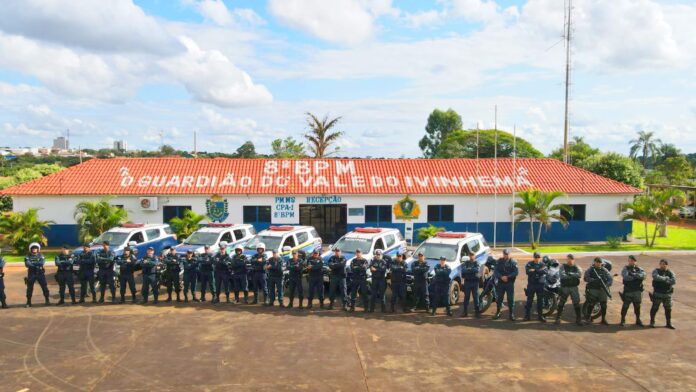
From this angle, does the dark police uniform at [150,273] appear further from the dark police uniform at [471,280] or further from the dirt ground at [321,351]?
the dark police uniform at [471,280]

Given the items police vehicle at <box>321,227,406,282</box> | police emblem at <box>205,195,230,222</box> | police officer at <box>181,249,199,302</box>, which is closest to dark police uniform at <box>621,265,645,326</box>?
police vehicle at <box>321,227,406,282</box>

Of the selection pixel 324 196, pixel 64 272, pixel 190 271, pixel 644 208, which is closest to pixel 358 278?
pixel 190 271

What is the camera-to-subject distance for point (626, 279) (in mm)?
12539

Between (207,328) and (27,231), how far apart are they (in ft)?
49.5

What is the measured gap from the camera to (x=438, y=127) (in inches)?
2943

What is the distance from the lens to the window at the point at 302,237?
737 inches

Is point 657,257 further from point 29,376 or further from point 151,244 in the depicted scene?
point 29,376

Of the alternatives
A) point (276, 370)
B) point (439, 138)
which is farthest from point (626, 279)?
point (439, 138)

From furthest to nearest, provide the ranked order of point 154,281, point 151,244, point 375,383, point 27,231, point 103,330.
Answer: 1. point 27,231
2. point 151,244
3. point 154,281
4. point 103,330
5. point 375,383

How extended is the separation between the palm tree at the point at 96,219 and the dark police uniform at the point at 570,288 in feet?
59.9

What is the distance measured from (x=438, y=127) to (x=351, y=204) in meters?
50.7

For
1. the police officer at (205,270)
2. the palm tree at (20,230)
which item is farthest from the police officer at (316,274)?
the palm tree at (20,230)

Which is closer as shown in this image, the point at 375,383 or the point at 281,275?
the point at 375,383

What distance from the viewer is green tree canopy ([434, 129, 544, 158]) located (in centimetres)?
5842
